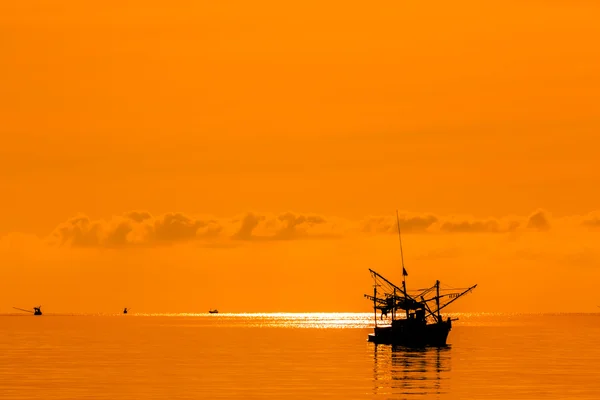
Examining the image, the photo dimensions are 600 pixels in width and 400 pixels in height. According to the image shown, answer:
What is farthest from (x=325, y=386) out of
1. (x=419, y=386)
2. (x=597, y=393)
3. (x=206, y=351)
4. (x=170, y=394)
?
(x=206, y=351)

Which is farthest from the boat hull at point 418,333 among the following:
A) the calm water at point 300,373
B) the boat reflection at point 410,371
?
the calm water at point 300,373

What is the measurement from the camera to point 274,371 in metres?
123

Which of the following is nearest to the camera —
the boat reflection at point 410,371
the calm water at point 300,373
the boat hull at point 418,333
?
the calm water at point 300,373

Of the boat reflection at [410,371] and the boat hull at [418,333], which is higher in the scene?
the boat hull at [418,333]

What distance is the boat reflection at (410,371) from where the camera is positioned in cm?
9850

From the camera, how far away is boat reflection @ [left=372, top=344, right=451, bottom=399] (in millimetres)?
98500

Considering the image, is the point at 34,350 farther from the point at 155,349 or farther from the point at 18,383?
the point at 18,383

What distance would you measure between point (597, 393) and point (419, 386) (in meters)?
Result: 16.1

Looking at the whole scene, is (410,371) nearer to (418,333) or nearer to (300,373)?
(300,373)

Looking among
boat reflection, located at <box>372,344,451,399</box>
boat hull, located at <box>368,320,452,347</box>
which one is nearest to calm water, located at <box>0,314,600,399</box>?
boat reflection, located at <box>372,344,451,399</box>

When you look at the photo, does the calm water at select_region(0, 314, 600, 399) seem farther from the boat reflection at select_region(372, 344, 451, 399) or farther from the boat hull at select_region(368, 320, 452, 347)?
the boat hull at select_region(368, 320, 452, 347)

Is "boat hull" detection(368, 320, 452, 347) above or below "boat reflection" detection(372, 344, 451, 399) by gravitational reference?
above

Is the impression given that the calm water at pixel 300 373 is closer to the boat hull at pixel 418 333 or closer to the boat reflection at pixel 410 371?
the boat reflection at pixel 410 371

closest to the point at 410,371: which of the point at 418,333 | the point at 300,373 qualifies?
the point at 300,373
